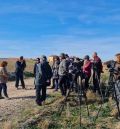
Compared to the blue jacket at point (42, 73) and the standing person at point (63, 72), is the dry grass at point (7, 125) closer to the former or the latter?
the blue jacket at point (42, 73)

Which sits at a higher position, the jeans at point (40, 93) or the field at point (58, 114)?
the jeans at point (40, 93)

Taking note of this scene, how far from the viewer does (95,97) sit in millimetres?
21594

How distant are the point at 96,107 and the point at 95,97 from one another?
1.72m

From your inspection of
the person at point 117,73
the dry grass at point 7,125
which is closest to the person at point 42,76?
the dry grass at point 7,125

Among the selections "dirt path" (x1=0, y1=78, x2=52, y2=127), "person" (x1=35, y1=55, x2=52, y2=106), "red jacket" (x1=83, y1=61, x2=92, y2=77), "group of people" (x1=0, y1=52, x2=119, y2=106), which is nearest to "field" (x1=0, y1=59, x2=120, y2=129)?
"dirt path" (x1=0, y1=78, x2=52, y2=127)

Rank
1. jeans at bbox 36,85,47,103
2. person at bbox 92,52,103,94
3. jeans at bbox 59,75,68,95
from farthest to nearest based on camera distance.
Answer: person at bbox 92,52,103,94 < jeans at bbox 59,75,68,95 < jeans at bbox 36,85,47,103

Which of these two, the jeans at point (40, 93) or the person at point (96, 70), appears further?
the person at point (96, 70)

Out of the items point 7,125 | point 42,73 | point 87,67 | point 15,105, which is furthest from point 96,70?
point 7,125

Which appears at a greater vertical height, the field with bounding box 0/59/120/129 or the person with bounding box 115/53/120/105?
the person with bounding box 115/53/120/105

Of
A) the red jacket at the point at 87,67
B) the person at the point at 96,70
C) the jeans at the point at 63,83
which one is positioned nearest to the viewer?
the jeans at the point at 63,83

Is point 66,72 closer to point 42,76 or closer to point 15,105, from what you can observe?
point 42,76

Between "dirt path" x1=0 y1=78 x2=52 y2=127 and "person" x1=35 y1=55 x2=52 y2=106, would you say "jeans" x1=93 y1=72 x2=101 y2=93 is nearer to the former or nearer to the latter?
"person" x1=35 y1=55 x2=52 y2=106

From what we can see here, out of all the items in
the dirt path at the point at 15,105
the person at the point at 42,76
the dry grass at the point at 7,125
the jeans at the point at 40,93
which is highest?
the person at the point at 42,76

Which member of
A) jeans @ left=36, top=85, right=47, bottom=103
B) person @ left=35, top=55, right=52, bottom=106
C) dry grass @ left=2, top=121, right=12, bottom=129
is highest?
person @ left=35, top=55, right=52, bottom=106
